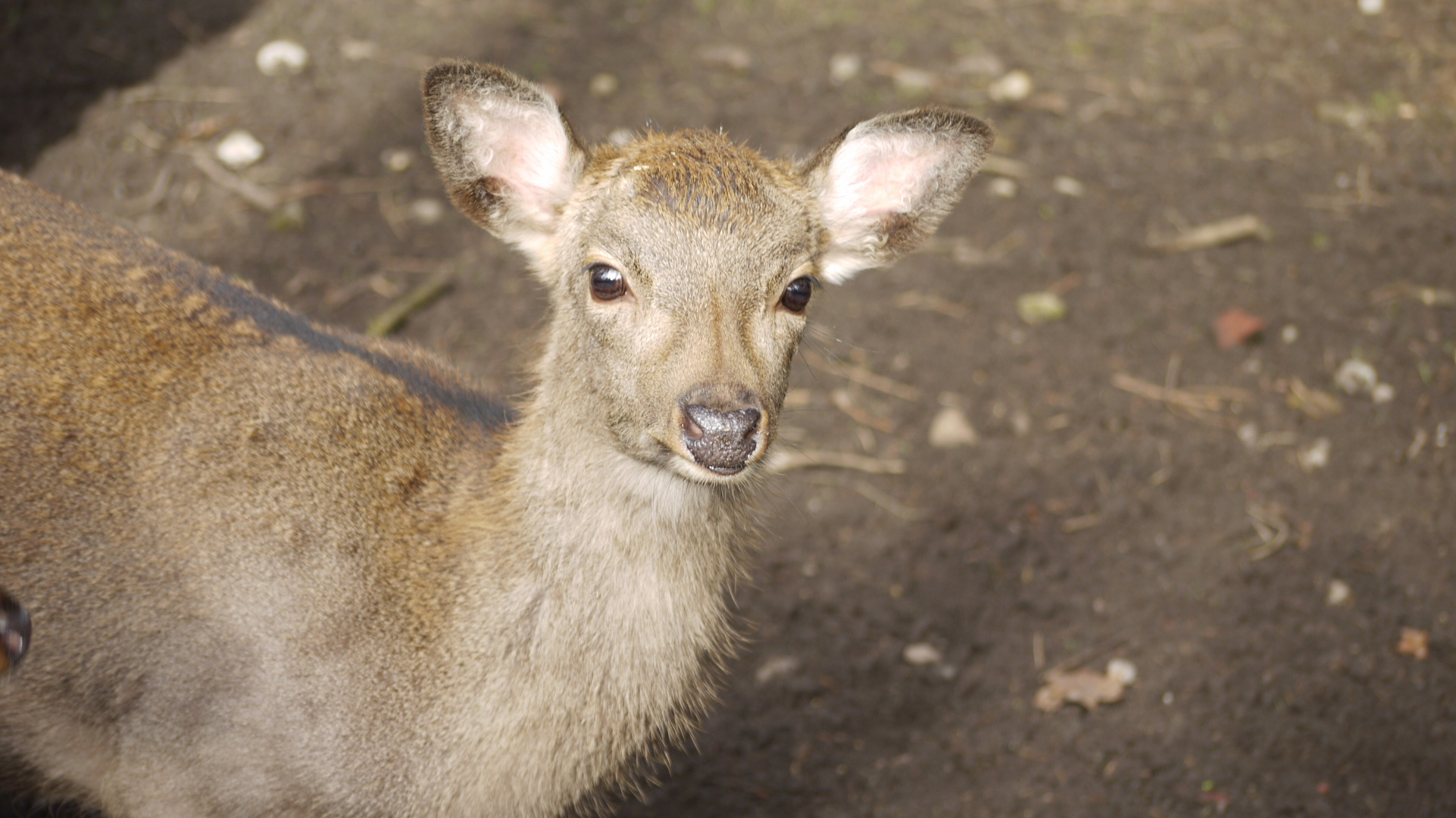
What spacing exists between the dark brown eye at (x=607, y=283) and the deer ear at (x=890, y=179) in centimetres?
67

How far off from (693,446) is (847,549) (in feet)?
7.46

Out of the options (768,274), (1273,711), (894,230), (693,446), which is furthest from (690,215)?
(1273,711)

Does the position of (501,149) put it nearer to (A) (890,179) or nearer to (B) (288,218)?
(A) (890,179)

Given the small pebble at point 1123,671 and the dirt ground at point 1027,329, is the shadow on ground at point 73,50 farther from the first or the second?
the small pebble at point 1123,671

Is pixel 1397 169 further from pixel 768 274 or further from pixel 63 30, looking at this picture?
pixel 63 30

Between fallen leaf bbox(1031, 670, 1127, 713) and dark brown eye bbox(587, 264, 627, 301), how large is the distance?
2.44 m

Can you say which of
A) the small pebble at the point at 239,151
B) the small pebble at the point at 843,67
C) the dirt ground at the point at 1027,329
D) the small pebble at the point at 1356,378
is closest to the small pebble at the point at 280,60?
the dirt ground at the point at 1027,329

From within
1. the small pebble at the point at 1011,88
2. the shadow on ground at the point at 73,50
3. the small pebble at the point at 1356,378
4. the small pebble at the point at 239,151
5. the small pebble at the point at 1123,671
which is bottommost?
the small pebble at the point at 1123,671

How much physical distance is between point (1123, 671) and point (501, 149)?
302 cm

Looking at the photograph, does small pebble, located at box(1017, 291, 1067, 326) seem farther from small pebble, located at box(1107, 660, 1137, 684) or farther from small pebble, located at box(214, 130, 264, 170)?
small pebble, located at box(214, 130, 264, 170)

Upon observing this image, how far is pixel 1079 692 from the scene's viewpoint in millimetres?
4121

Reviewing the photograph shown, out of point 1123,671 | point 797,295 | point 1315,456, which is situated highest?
point 797,295

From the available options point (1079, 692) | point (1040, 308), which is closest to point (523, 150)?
point (1079, 692)

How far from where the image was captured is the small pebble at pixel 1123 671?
416 cm
